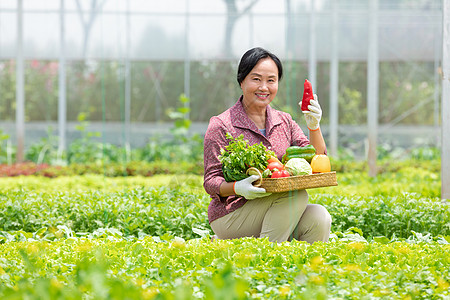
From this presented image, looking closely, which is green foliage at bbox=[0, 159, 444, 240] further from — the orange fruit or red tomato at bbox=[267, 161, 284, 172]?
red tomato at bbox=[267, 161, 284, 172]

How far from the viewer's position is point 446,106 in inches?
192

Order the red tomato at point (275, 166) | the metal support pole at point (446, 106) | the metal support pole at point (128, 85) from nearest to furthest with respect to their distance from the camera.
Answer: the red tomato at point (275, 166) < the metal support pole at point (446, 106) < the metal support pole at point (128, 85)

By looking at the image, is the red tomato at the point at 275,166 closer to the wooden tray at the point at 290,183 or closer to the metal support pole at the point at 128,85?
the wooden tray at the point at 290,183

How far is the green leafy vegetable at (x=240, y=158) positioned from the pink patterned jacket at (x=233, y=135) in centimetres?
7

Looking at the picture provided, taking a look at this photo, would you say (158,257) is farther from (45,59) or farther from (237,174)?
(45,59)

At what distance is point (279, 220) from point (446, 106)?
8.11ft

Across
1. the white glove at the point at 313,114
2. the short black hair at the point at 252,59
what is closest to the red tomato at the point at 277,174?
the white glove at the point at 313,114

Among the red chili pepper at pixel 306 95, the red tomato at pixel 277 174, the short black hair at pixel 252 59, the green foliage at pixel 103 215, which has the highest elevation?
the short black hair at pixel 252 59

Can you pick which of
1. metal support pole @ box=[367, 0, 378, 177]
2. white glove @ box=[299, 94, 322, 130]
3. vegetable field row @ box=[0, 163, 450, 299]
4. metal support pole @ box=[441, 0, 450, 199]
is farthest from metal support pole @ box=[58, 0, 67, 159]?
white glove @ box=[299, 94, 322, 130]

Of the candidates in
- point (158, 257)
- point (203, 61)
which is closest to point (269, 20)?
point (203, 61)

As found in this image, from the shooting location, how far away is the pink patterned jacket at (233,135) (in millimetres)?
3244

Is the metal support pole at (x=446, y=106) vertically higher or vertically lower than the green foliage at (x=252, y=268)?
higher

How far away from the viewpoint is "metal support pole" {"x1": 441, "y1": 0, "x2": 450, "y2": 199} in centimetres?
482

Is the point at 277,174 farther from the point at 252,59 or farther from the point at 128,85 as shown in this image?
the point at 128,85
